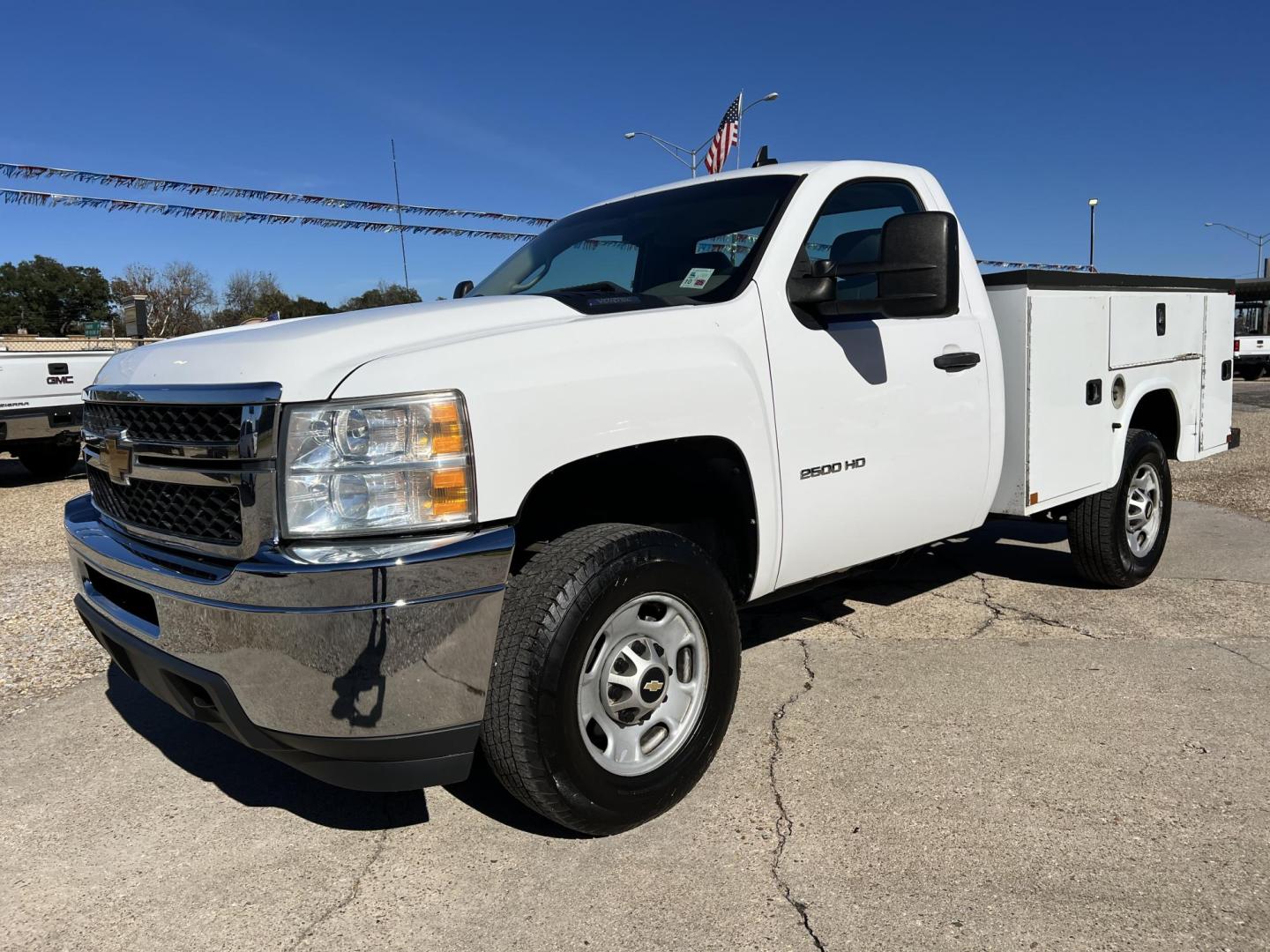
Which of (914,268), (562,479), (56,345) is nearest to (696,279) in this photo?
(914,268)

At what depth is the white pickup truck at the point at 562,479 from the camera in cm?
219

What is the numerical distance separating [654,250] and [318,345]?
1636 mm

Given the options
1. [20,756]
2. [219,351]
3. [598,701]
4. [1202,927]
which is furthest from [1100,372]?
[20,756]

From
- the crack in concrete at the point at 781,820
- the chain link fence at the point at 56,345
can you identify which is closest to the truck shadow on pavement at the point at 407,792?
the crack in concrete at the point at 781,820

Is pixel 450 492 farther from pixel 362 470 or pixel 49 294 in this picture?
pixel 49 294

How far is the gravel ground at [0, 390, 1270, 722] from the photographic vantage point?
14.1 ft

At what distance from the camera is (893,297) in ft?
9.94

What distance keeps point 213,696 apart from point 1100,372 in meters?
4.13

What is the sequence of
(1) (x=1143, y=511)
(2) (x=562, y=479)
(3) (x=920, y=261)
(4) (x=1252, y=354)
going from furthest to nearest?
(4) (x=1252, y=354) → (1) (x=1143, y=511) → (3) (x=920, y=261) → (2) (x=562, y=479)

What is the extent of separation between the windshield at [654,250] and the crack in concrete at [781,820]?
1547mm

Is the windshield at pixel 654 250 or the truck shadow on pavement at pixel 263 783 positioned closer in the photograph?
the truck shadow on pavement at pixel 263 783

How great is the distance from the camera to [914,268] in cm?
295

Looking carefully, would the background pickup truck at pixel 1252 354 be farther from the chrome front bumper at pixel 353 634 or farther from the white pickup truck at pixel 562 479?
the chrome front bumper at pixel 353 634

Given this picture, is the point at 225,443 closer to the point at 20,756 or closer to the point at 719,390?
the point at 719,390
